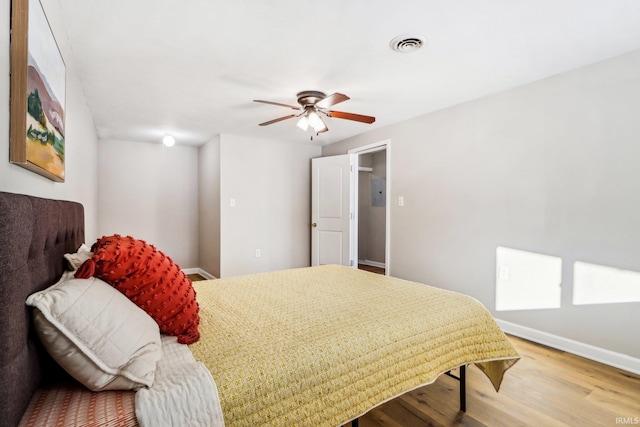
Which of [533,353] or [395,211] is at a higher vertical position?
[395,211]

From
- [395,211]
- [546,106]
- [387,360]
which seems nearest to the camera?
[387,360]

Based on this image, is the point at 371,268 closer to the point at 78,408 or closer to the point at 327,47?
the point at 327,47

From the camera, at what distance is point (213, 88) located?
9.29ft

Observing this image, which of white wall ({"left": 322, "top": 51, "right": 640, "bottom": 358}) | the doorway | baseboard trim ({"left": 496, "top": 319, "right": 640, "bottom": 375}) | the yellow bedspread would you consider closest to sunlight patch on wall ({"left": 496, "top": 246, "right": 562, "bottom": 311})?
white wall ({"left": 322, "top": 51, "right": 640, "bottom": 358})

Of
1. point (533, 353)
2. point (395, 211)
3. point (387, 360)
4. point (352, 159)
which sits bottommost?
point (533, 353)

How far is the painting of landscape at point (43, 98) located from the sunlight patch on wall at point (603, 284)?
11.1 ft

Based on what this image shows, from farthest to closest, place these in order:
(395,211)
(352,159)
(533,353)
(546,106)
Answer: (352,159) < (395,211) < (546,106) < (533,353)

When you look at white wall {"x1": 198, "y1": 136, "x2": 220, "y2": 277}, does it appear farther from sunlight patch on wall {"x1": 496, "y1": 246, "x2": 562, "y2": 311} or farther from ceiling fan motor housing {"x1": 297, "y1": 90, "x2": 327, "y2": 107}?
sunlight patch on wall {"x1": 496, "y1": 246, "x2": 562, "y2": 311}

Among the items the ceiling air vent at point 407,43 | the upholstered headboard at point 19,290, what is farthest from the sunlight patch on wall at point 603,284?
the upholstered headboard at point 19,290

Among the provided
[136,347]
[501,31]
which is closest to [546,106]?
[501,31]

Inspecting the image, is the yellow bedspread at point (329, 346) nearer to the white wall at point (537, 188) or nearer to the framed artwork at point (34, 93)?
the framed artwork at point (34, 93)

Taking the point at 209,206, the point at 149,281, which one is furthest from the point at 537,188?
the point at 209,206

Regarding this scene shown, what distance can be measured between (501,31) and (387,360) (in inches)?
80.5

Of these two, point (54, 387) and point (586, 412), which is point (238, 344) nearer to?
A: point (54, 387)
